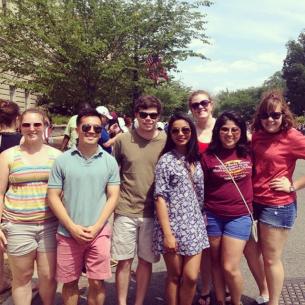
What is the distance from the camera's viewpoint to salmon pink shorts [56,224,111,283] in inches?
133

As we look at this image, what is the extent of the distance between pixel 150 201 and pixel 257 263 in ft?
3.99

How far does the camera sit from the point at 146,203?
3.77 metres

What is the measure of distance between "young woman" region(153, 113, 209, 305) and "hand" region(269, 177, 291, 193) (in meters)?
0.64

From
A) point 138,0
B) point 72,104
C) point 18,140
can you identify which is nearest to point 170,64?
point 138,0

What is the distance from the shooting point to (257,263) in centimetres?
406

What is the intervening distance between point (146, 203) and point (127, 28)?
12.7 metres

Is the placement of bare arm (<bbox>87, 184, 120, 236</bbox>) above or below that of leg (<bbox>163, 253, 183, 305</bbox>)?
above

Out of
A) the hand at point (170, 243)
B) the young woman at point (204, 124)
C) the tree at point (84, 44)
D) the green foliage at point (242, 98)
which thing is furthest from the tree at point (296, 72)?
the hand at point (170, 243)

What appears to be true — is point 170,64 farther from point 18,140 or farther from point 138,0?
point 18,140

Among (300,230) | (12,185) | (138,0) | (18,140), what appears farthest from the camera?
(138,0)

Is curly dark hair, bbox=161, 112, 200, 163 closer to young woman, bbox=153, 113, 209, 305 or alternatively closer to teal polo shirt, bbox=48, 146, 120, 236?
young woman, bbox=153, 113, 209, 305

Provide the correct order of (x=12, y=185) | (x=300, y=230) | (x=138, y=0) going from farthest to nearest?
(x=138, y=0), (x=300, y=230), (x=12, y=185)

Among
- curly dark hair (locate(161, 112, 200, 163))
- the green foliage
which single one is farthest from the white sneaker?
the green foliage

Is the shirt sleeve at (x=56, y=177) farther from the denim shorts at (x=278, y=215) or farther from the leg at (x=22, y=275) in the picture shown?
the denim shorts at (x=278, y=215)
